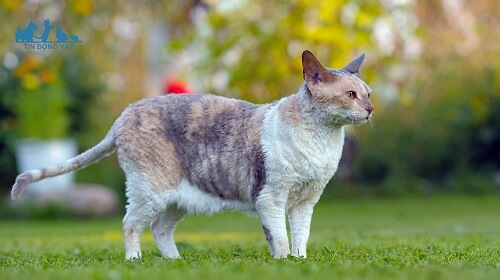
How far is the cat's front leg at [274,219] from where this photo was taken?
20.9ft

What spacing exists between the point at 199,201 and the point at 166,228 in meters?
0.65

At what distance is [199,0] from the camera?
72.0 feet

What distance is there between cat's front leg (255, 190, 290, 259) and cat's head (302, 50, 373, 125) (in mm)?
735

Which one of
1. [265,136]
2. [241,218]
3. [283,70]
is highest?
[283,70]

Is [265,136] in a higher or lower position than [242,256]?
higher

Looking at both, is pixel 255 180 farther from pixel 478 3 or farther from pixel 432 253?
pixel 478 3

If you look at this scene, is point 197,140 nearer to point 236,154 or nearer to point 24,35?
point 236,154

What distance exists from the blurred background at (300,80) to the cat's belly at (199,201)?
10121 millimetres

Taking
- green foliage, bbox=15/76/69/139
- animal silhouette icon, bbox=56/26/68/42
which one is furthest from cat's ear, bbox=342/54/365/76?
green foliage, bbox=15/76/69/139

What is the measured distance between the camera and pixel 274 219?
6391 mm

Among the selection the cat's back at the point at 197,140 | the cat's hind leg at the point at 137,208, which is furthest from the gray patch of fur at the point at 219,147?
the cat's hind leg at the point at 137,208

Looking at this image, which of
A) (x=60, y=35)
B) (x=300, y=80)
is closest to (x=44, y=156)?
(x=300, y=80)

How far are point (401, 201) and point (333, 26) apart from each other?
409cm

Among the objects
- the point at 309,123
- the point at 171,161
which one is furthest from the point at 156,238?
the point at 309,123
